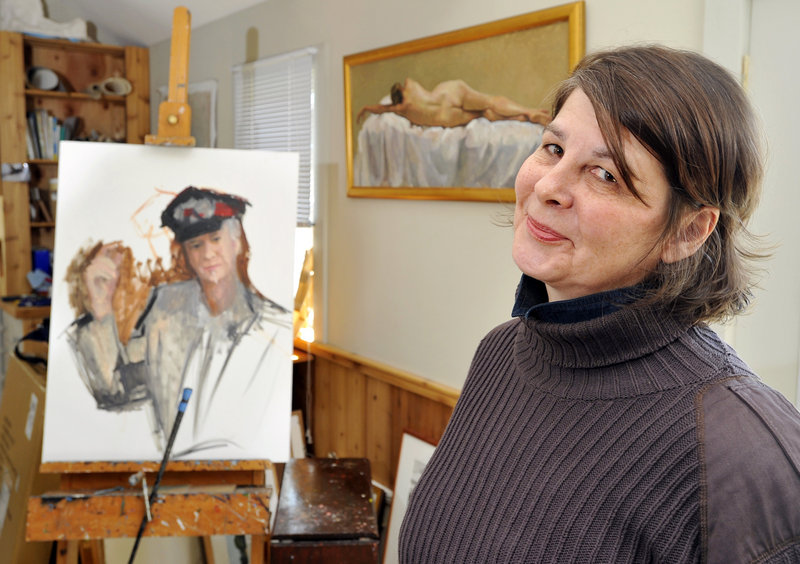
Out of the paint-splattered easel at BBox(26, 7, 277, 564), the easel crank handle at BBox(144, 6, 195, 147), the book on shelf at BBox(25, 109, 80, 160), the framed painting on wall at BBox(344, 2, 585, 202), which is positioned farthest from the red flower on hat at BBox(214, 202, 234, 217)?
the book on shelf at BBox(25, 109, 80, 160)

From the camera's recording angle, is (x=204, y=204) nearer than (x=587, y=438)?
No

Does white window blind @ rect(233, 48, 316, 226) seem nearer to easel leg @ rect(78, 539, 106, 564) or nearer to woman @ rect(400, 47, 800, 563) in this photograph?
easel leg @ rect(78, 539, 106, 564)

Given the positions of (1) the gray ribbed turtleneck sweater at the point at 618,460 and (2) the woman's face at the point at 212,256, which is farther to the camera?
(2) the woman's face at the point at 212,256

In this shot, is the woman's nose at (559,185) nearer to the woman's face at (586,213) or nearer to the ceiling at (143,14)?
the woman's face at (586,213)

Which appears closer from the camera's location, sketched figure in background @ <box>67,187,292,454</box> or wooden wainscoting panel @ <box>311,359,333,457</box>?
sketched figure in background @ <box>67,187,292,454</box>

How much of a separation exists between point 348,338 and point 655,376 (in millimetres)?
2283

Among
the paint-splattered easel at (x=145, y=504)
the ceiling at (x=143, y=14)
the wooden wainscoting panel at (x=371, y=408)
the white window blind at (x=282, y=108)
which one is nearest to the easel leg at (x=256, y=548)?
the paint-splattered easel at (x=145, y=504)

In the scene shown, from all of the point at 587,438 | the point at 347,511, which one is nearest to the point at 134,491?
the point at 347,511

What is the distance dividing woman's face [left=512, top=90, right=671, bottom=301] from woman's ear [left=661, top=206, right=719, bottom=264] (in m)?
0.01

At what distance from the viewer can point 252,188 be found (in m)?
2.00

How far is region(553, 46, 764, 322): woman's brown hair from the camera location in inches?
28.8

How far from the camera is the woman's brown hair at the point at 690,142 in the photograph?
2.40 ft

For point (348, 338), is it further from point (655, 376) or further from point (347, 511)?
point (655, 376)

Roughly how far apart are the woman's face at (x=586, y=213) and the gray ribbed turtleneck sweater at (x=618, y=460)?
53 millimetres
